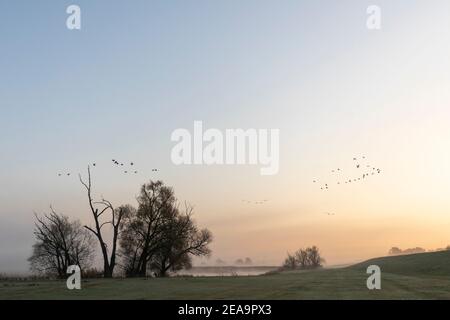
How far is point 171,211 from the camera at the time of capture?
81250 mm

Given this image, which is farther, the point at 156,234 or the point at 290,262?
the point at 290,262

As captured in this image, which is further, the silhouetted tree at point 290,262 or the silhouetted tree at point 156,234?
the silhouetted tree at point 290,262

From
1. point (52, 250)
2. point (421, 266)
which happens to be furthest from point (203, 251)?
point (421, 266)

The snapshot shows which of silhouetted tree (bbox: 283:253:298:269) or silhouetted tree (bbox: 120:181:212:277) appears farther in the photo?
silhouetted tree (bbox: 283:253:298:269)

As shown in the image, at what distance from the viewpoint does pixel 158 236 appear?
79875mm
